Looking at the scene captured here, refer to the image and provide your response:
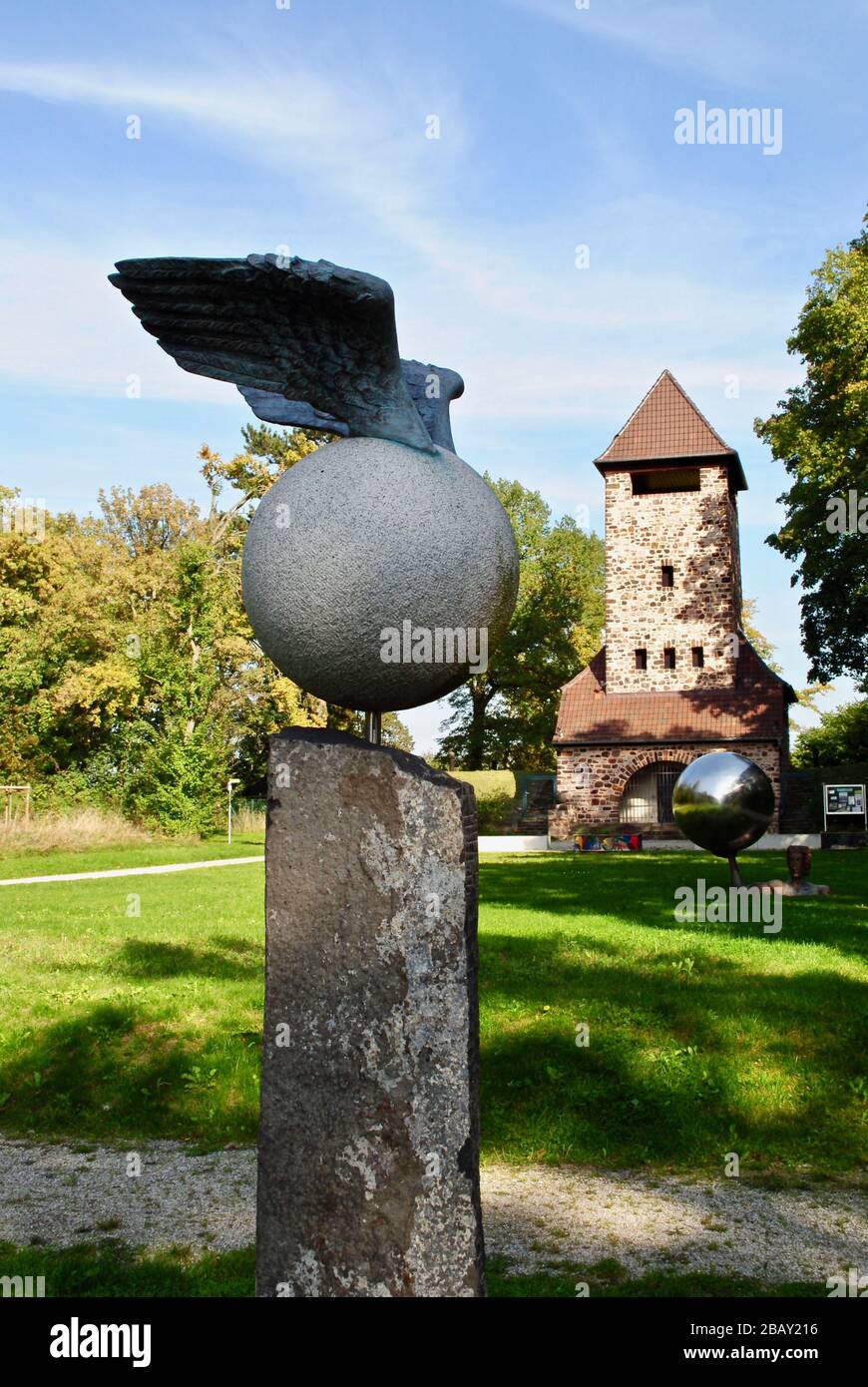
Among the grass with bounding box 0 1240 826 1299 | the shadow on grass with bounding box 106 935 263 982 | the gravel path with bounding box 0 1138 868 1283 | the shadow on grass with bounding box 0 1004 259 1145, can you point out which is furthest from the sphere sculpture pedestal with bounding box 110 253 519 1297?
the shadow on grass with bounding box 106 935 263 982

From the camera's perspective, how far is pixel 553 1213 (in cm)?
519

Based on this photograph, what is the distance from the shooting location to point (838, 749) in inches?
1651

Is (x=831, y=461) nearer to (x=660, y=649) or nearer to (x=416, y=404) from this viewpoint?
(x=660, y=649)

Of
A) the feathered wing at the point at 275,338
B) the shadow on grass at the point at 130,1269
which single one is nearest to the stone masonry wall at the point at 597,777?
the shadow on grass at the point at 130,1269

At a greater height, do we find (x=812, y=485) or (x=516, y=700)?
(x=812, y=485)

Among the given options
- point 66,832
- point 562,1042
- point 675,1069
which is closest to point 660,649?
point 66,832

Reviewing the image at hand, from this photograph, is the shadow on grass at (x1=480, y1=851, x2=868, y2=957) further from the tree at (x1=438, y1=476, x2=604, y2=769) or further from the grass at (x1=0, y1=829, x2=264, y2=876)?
the tree at (x1=438, y1=476, x2=604, y2=769)

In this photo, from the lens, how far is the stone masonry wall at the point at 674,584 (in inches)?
1222

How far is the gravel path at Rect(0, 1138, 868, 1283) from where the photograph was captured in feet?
15.4

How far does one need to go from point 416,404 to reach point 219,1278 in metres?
3.61

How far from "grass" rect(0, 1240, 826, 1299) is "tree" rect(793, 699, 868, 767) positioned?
3542 centimetres
